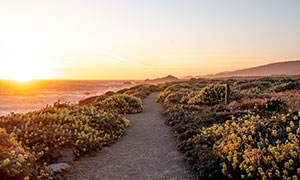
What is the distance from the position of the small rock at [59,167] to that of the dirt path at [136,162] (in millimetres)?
230

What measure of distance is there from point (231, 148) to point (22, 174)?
4.61 m

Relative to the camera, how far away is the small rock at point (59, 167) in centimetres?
527

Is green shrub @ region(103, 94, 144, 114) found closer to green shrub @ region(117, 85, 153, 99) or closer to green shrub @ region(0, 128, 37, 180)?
green shrub @ region(0, 128, 37, 180)

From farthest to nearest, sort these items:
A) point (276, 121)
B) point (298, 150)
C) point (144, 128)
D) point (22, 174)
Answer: point (144, 128)
point (276, 121)
point (22, 174)
point (298, 150)

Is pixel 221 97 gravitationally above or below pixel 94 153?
above

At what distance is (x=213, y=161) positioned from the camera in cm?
505

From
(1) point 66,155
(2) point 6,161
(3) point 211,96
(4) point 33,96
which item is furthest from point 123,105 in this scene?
(4) point 33,96

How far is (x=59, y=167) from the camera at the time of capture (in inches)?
215

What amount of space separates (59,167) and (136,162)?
2.09m

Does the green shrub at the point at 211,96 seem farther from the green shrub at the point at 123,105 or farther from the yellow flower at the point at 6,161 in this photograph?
the yellow flower at the point at 6,161

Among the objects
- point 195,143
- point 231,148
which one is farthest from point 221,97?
point 231,148

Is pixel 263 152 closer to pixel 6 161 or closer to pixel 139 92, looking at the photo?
pixel 6 161

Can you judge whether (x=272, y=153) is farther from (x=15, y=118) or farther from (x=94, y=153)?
Answer: (x=15, y=118)

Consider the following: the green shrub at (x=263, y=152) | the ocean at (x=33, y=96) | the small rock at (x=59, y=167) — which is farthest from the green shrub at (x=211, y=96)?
the small rock at (x=59, y=167)
